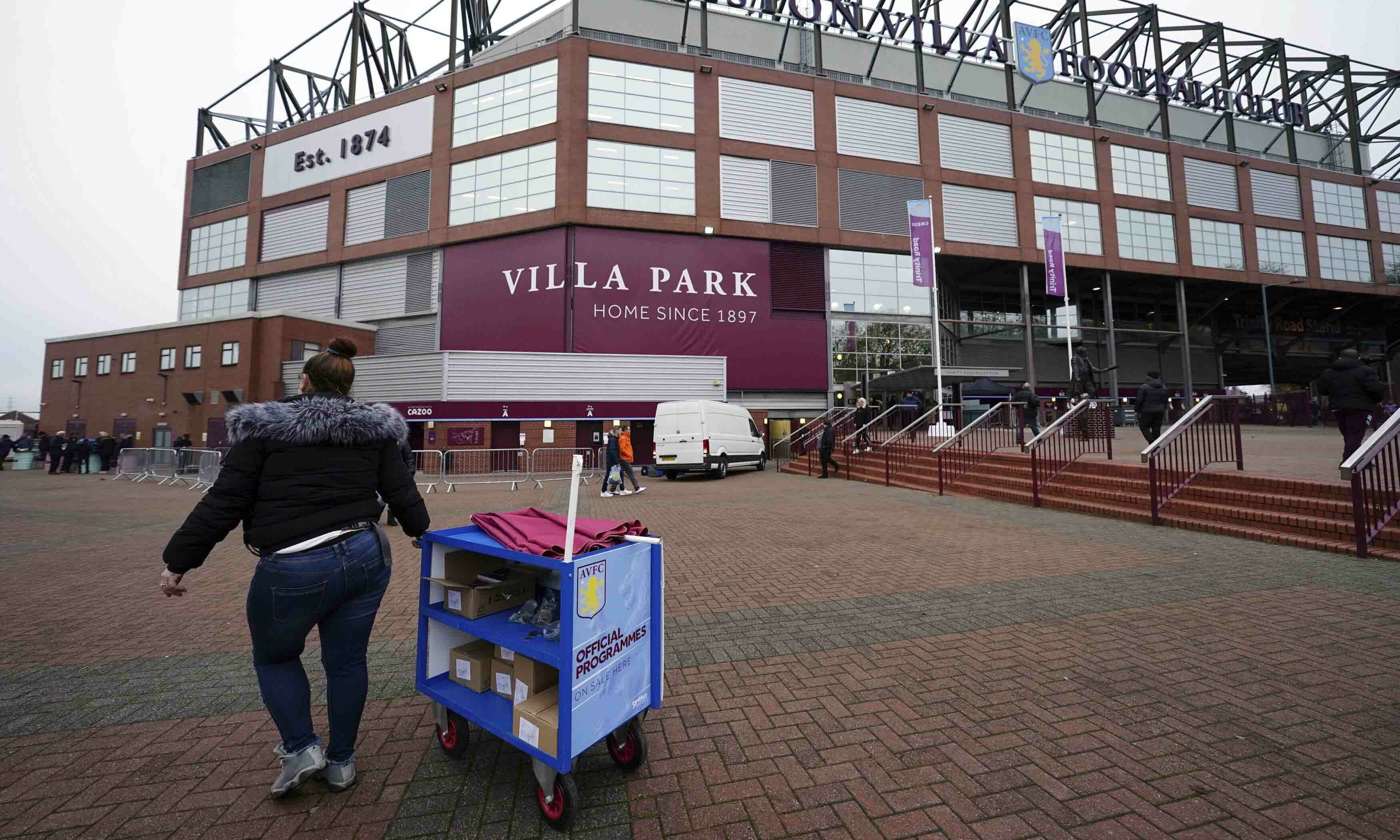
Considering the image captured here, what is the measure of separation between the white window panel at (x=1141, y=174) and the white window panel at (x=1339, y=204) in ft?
45.4

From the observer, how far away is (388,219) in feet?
98.3

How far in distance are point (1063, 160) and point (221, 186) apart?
5343 centimetres

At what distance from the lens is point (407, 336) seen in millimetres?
29828

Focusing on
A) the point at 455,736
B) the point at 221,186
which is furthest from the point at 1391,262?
the point at 221,186

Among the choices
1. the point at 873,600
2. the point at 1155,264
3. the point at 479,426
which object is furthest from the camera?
the point at 1155,264

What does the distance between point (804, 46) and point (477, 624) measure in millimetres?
42854

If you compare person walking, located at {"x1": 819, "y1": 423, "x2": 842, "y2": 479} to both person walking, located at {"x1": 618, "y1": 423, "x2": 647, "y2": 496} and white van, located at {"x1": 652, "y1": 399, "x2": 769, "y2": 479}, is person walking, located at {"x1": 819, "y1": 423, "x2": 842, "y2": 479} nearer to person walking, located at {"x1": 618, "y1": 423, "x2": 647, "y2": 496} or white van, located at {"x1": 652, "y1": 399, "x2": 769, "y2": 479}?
white van, located at {"x1": 652, "y1": 399, "x2": 769, "y2": 479}

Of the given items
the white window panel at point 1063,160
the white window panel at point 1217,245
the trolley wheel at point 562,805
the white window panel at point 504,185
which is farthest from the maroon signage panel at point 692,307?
the white window panel at point 1217,245

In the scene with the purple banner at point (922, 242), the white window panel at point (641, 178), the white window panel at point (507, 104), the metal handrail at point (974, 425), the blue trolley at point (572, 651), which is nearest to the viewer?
the blue trolley at point (572, 651)

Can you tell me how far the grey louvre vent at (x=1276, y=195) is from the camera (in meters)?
36.4

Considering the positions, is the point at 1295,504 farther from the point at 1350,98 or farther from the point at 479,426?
the point at 1350,98

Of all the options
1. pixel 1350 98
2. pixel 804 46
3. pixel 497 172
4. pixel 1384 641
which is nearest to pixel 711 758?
pixel 1384 641

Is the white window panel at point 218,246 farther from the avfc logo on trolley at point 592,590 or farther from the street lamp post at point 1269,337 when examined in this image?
the street lamp post at point 1269,337

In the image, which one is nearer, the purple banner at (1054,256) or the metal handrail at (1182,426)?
the metal handrail at (1182,426)
